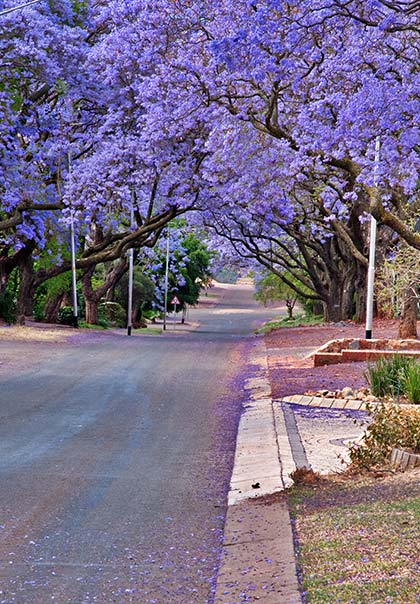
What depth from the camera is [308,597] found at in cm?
525

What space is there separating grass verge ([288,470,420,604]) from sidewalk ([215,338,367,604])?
132 millimetres

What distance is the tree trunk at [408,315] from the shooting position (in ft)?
93.6

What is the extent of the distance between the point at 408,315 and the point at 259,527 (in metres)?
22.0

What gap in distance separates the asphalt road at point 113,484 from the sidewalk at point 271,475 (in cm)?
16

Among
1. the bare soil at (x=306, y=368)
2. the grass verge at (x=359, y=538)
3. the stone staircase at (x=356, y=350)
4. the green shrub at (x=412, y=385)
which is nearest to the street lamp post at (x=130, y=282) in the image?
the bare soil at (x=306, y=368)

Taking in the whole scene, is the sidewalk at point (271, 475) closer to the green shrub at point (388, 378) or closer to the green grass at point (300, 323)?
the green shrub at point (388, 378)

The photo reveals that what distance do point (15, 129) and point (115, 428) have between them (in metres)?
17.5

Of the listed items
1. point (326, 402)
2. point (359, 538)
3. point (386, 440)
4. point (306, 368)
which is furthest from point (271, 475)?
point (306, 368)

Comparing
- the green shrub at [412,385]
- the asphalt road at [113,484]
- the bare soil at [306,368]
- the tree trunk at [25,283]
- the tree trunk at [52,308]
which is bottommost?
the asphalt road at [113,484]

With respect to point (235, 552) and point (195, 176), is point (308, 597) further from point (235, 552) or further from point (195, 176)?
point (195, 176)

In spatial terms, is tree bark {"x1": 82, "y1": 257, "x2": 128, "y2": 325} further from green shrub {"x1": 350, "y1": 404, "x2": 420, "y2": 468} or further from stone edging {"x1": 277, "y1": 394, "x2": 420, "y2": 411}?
green shrub {"x1": 350, "y1": 404, "x2": 420, "y2": 468}

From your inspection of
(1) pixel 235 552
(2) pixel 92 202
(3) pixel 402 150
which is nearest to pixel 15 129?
(2) pixel 92 202

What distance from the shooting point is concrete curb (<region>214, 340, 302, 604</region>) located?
5641mm

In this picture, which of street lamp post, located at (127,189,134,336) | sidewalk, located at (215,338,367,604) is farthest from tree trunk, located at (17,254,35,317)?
sidewalk, located at (215,338,367,604)
